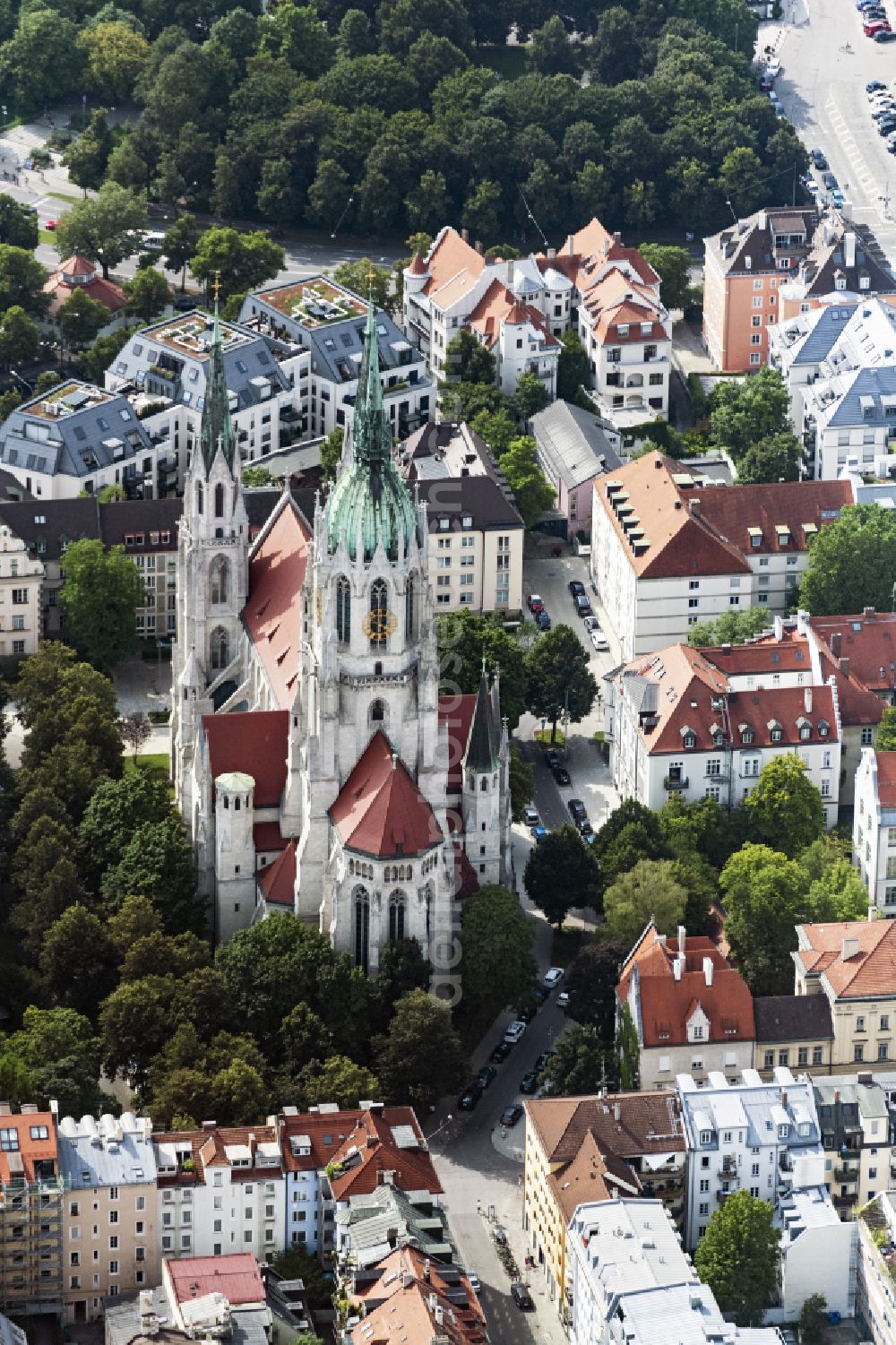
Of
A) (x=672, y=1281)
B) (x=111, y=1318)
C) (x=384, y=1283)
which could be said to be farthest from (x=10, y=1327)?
(x=672, y=1281)

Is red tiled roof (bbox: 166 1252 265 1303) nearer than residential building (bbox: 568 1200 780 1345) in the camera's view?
No

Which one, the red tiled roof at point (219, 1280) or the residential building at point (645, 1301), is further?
the red tiled roof at point (219, 1280)

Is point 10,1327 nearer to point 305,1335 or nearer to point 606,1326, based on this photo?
point 305,1335

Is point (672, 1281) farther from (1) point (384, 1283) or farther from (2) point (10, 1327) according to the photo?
(2) point (10, 1327)

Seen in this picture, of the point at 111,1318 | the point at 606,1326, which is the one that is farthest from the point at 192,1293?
the point at 606,1326

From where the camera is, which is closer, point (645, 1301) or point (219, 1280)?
point (645, 1301)

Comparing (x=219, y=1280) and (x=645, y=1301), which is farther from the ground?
(x=219, y=1280)
